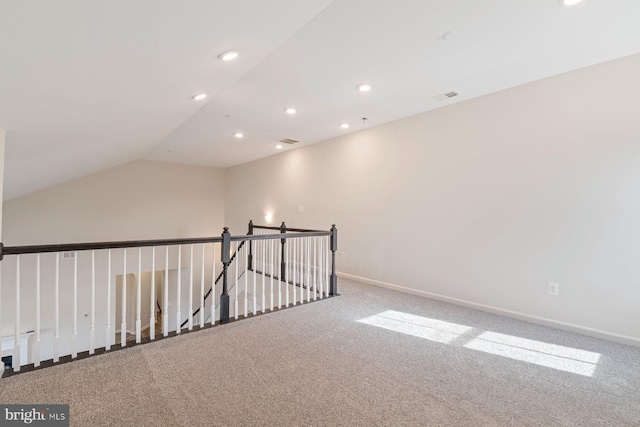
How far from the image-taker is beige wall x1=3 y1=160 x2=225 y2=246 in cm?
622

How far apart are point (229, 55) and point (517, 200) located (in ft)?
10.9

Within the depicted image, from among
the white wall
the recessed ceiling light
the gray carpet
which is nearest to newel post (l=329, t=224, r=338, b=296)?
the white wall

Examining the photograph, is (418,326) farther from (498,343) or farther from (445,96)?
(445,96)

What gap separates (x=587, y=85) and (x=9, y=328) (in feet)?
31.4

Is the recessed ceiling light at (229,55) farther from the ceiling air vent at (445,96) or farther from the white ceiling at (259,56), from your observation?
the ceiling air vent at (445,96)

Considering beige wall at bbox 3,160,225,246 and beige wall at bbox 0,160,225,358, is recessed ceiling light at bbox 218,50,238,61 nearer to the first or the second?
beige wall at bbox 0,160,225,358

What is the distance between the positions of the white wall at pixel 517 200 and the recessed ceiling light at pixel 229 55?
9.45ft

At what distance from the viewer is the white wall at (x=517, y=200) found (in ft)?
9.26

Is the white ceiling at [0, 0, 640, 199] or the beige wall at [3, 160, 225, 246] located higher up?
the white ceiling at [0, 0, 640, 199]

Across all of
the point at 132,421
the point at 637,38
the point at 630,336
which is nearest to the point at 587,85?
the point at 637,38

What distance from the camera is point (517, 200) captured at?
3.40 metres

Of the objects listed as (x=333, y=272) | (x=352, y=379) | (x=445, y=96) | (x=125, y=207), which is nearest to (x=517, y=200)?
(x=445, y=96)

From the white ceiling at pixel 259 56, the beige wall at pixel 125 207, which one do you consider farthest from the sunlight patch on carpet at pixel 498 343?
the beige wall at pixel 125 207

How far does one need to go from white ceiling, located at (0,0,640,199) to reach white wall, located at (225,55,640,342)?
0.32 metres
